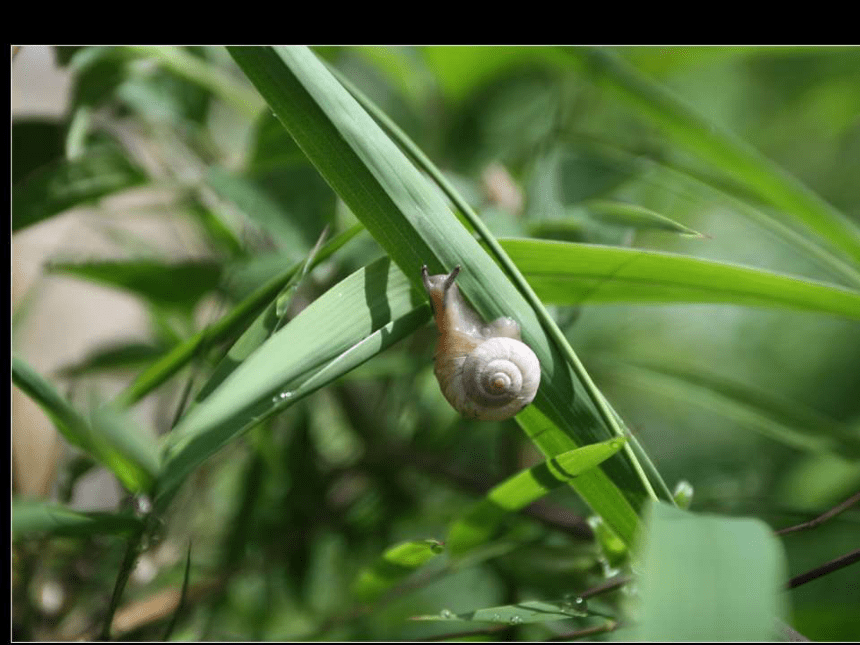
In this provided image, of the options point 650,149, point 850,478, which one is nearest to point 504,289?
point 650,149

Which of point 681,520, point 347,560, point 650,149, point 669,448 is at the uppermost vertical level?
point 650,149

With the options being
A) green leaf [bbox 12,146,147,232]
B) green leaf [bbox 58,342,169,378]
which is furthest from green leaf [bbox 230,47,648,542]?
green leaf [bbox 58,342,169,378]

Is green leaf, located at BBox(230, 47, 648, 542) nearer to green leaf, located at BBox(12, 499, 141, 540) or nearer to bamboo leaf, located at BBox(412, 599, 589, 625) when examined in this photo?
bamboo leaf, located at BBox(412, 599, 589, 625)

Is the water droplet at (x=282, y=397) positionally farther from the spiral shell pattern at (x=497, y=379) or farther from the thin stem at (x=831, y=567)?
the thin stem at (x=831, y=567)

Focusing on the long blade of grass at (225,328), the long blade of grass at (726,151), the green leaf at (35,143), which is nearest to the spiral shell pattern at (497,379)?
the long blade of grass at (225,328)

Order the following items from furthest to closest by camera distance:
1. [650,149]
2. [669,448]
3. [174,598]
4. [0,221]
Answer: [669,448]
[650,149]
[174,598]
[0,221]

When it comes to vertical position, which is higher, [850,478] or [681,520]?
[850,478]

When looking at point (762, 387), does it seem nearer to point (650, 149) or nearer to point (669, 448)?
point (669, 448)
